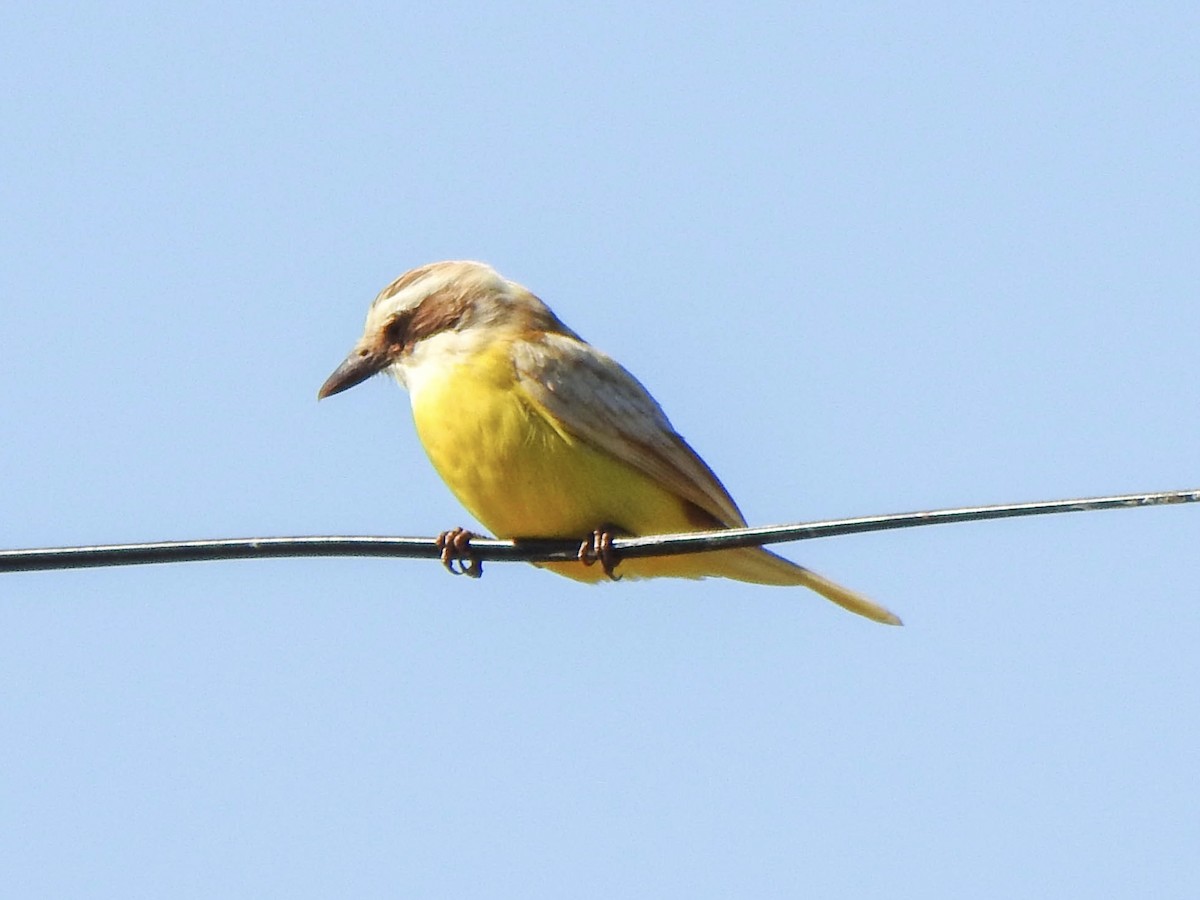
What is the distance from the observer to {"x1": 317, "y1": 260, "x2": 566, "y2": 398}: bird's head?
9.19 m

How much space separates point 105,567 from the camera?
19.1 feet

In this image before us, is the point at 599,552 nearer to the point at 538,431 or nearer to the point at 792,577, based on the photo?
the point at 538,431

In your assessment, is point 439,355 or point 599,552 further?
point 439,355

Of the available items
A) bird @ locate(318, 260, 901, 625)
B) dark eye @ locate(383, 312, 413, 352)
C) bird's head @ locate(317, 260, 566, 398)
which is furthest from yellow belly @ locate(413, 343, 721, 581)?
dark eye @ locate(383, 312, 413, 352)

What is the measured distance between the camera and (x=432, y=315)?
9281mm

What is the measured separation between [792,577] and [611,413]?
4.31ft

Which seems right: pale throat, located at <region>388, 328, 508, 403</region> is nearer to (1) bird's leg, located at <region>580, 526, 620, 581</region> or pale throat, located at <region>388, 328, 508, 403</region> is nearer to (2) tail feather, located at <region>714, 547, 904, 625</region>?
(1) bird's leg, located at <region>580, 526, 620, 581</region>

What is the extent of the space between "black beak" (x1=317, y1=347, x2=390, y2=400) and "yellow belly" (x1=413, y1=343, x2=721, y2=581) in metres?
0.69

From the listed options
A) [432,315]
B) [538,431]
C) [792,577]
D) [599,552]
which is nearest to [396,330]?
[432,315]

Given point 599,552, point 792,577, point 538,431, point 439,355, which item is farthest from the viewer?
point 792,577

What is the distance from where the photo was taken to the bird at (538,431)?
27.5ft

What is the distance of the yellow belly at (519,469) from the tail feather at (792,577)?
0.49m

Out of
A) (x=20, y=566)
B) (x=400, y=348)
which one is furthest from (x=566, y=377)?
(x=20, y=566)

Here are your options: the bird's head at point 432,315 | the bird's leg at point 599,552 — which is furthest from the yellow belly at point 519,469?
the bird's head at point 432,315
